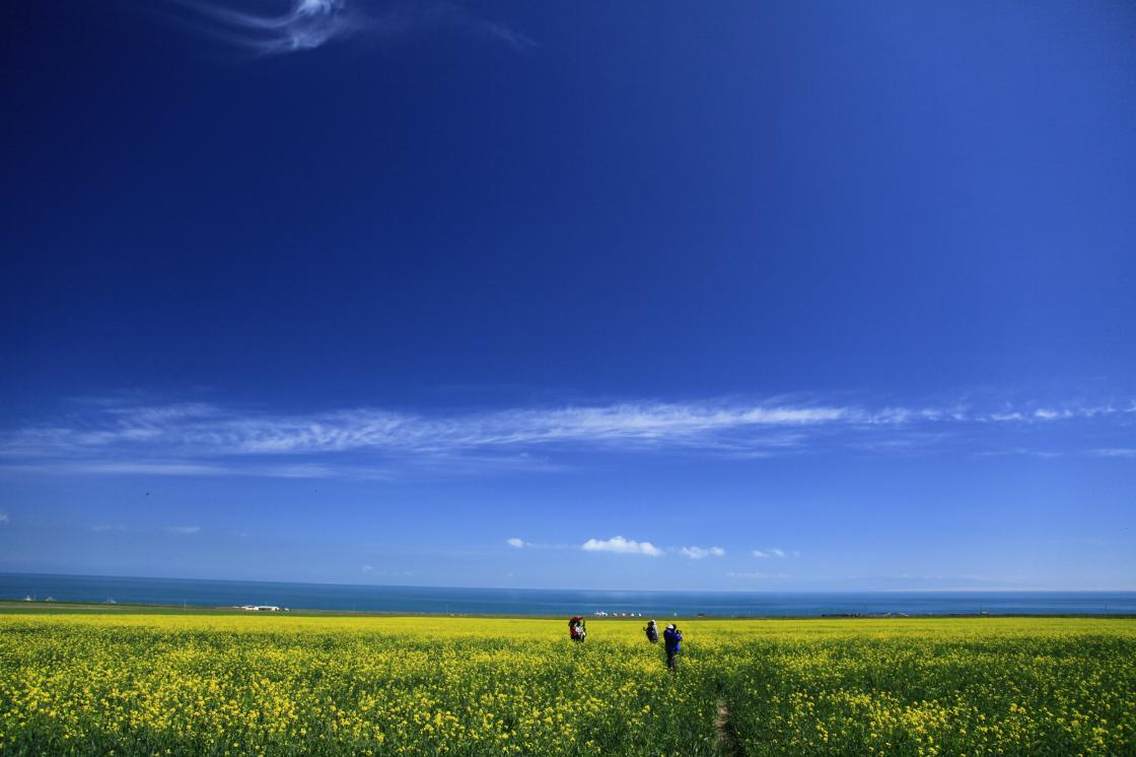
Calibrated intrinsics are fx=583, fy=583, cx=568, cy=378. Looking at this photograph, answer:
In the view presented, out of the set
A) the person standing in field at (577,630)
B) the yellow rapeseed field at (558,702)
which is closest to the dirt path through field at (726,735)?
the yellow rapeseed field at (558,702)

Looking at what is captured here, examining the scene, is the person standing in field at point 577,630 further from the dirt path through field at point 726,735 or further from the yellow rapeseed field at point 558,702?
the dirt path through field at point 726,735

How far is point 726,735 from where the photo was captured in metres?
13.2

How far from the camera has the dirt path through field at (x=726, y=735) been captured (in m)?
12.0

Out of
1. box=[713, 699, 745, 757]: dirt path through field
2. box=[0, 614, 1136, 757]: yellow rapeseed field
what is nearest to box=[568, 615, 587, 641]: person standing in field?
box=[0, 614, 1136, 757]: yellow rapeseed field

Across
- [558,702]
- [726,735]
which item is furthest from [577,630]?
[558,702]

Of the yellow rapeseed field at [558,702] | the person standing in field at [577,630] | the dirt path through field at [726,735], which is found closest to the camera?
the yellow rapeseed field at [558,702]

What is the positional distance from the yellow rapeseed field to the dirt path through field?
0.07m

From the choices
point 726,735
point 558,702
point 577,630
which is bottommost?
point 577,630

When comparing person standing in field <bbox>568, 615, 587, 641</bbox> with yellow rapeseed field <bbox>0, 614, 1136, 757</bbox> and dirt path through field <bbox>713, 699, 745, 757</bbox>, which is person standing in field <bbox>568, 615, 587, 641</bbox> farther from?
dirt path through field <bbox>713, 699, 745, 757</bbox>

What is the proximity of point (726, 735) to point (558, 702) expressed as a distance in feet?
13.1

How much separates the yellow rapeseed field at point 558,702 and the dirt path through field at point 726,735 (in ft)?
0.23

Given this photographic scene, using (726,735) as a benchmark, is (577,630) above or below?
below

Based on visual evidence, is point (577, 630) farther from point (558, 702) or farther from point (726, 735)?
point (558, 702)

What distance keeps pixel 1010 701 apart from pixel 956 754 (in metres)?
5.26
